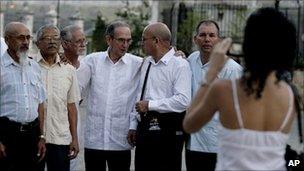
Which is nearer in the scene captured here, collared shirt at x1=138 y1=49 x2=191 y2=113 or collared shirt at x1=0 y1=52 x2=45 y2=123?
collared shirt at x1=0 y1=52 x2=45 y2=123

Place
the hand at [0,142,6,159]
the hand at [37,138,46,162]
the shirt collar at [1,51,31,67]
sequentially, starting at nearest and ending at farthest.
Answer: the hand at [0,142,6,159]
the shirt collar at [1,51,31,67]
the hand at [37,138,46,162]

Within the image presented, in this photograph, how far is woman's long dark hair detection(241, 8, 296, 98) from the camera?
13.5ft

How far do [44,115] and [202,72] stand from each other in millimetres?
1467

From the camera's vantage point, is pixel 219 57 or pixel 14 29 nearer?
pixel 219 57

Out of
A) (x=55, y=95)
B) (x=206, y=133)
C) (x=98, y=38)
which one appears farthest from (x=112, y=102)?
(x=98, y=38)

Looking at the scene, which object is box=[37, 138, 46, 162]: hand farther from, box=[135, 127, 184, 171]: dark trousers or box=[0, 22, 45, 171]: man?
box=[135, 127, 184, 171]: dark trousers

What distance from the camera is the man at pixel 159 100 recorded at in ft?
22.0

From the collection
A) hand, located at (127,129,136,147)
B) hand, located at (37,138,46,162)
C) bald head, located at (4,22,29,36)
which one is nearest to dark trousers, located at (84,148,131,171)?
hand, located at (127,129,136,147)

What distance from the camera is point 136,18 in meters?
28.1

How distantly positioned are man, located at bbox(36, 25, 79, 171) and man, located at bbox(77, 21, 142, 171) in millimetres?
333

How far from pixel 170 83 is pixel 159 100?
0.22 m

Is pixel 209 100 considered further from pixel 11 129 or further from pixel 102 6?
pixel 102 6

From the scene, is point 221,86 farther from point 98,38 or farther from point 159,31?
Result: point 98,38

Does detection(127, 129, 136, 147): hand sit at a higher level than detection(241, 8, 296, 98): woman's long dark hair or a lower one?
lower
